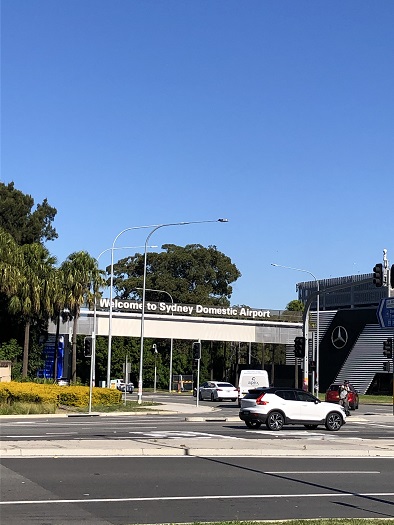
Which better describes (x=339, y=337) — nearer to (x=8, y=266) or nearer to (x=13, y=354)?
(x=13, y=354)

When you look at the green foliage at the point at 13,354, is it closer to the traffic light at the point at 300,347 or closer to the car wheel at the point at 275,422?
the traffic light at the point at 300,347

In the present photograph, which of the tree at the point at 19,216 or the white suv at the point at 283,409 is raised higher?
the tree at the point at 19,216

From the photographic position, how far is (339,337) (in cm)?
8269

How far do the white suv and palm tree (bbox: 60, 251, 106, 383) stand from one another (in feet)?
108

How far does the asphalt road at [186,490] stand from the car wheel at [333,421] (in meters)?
11.3

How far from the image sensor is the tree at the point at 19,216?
7306 cm

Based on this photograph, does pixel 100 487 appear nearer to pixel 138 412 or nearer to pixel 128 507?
pixel 128 507

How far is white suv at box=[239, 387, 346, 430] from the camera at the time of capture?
98.4 ft

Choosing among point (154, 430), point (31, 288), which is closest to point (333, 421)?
point (154, 430)

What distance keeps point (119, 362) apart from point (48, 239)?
14.5m

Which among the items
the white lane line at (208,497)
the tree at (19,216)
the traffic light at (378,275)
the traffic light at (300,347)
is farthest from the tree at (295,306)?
the white lane line at (208,497)

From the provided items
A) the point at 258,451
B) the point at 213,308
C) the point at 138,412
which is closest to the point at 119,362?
the point at 213,308

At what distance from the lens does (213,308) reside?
81.1 meters

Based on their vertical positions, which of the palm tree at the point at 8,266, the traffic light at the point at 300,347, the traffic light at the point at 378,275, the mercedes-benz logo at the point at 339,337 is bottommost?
the traffic light at the point at 300,347
